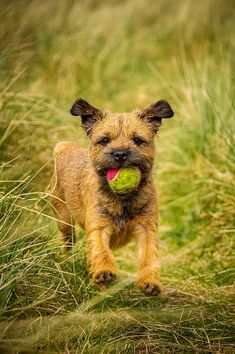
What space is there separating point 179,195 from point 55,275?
349 centimetres

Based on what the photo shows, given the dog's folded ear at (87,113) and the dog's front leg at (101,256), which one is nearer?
the dog's front leg at (101,256)

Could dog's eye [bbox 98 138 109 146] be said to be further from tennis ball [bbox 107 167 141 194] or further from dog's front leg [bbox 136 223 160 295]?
dog's front leg [bbox 136 223 160 295]

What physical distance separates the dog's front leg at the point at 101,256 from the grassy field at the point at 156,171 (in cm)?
16

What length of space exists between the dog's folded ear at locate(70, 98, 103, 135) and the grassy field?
734 millimetres

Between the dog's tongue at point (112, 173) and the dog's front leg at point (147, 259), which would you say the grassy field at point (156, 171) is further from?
the dog's tongue at point (112, 173)

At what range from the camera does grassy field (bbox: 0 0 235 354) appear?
4.55m

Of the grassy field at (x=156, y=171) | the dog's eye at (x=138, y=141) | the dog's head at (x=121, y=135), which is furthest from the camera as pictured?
the dog's eye at (x=138, y=141)

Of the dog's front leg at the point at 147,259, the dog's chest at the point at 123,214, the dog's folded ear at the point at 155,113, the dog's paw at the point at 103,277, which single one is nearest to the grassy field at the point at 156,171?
the dog's paw at the point at 103,277

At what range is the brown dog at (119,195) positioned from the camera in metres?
5.23

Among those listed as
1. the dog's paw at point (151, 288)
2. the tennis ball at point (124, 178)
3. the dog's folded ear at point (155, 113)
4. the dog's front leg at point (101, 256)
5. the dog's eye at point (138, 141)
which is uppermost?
the dog's folded ear at point (155, 113)

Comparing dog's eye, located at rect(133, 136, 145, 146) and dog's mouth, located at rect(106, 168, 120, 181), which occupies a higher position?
dog's eye, located at rect(133, 136, 145, 146)

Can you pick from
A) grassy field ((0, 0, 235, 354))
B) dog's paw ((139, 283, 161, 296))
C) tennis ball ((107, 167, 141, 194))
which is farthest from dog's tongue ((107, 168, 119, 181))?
dog's paw ((139, 283, 161, 296))

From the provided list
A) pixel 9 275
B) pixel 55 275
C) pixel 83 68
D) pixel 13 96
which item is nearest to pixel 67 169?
pixel 13 96

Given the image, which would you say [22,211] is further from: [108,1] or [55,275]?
[108,1]
